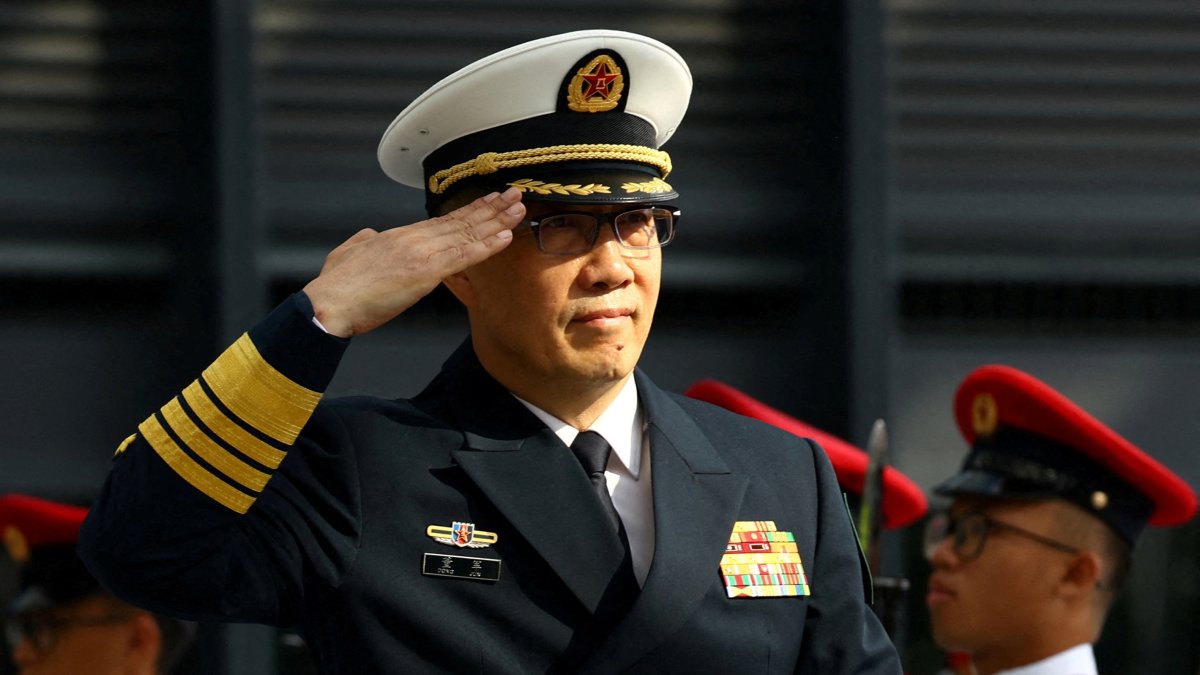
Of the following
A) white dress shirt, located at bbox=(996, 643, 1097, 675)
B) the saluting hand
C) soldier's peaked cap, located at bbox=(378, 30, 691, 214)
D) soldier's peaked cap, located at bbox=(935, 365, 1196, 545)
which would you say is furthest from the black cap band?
the saluting hand

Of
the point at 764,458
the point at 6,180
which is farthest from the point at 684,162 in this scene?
the point at 764,458

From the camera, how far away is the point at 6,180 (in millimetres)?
6047

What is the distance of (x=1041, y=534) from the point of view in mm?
5020

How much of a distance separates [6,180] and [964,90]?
3116 millimetres

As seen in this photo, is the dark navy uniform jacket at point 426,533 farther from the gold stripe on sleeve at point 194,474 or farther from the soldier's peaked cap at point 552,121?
the soldier's peaked cap at point 552,121

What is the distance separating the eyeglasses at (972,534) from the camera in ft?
16.4

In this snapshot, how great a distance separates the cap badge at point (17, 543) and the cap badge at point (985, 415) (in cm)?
263

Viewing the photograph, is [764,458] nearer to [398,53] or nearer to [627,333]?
[627,333]

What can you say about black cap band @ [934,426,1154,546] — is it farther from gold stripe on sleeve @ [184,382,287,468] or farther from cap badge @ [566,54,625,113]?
gold stripe on sleeve @ [184,382,287,468]

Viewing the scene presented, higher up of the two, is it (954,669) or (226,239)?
(226,239)

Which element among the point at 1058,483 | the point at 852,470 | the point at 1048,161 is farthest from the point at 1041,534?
the point at 1048,161

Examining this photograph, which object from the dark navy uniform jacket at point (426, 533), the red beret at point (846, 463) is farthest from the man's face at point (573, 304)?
the red beret at point (846, 463)

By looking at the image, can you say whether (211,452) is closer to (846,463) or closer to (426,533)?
(426,533)

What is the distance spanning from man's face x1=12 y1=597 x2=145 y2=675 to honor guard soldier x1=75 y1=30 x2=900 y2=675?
2738 mm
